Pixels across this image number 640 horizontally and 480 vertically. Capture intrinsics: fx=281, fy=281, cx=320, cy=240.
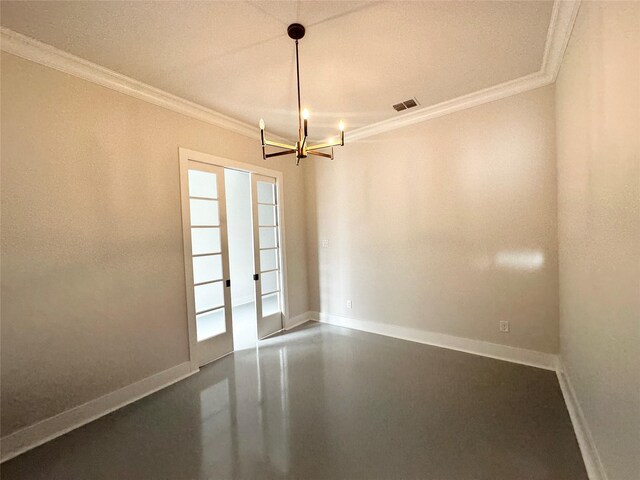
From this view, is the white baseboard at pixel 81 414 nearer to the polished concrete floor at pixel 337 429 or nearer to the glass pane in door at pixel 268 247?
the polished concrete floor at pixel 337 429

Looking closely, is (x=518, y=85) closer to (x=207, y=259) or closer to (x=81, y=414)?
(x=207, y=259)

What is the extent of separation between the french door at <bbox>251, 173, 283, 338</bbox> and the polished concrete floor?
1.03 metres

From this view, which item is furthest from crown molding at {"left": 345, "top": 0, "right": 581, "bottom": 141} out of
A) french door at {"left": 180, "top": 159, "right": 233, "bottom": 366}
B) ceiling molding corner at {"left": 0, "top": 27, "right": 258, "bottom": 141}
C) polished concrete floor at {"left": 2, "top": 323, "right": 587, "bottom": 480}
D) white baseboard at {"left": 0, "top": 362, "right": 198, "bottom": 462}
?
white baseboard at {"left": 0, "top": 362, "right": 198, "bottom": 462}

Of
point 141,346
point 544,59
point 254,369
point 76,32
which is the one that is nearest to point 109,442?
point 141,346

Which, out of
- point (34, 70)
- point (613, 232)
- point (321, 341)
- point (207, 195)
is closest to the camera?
point (613, 232)

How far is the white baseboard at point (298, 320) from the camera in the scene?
4297mm

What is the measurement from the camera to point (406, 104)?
10.5 ft

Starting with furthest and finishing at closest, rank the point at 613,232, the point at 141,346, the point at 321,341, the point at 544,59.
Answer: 1. the point at 321,341
2. the point at 141,346
3. the point at 544,59
4. the point at 613,232

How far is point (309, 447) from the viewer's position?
192 centimetres

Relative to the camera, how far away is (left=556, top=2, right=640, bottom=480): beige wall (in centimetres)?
117

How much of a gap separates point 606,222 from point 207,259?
3.37m

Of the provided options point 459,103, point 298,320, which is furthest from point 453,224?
point 298,320

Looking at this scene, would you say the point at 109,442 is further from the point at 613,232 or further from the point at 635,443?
the point at 613,232

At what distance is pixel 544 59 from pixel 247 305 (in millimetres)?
5729
